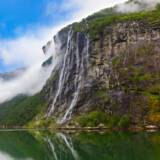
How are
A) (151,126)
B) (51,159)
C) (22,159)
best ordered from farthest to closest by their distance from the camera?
(151,126), (22,159), (51,159)

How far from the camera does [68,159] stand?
7688 cm

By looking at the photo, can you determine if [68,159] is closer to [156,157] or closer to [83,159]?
[83,159]

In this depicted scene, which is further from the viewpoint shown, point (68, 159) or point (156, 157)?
point (68, 159)

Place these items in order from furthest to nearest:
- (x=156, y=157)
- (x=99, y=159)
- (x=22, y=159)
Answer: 1. (x=22, y=159)
2. (x=99, y=159)
3. (x=156, y=157)

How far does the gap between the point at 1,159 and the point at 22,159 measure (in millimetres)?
4171

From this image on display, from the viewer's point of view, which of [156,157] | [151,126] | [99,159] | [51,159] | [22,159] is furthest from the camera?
[151,126]

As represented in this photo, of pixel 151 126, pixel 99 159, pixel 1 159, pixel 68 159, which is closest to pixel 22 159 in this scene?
pixel 1 159

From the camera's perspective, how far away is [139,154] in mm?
73812

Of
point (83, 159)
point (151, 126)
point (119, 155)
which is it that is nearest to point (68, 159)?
point (83, 159)

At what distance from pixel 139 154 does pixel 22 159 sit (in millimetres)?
23844

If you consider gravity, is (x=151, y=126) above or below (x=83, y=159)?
below

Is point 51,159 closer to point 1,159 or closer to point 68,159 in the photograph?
point 68,159

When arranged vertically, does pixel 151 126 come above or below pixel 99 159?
below

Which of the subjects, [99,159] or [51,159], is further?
[51,159]
